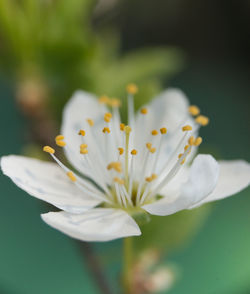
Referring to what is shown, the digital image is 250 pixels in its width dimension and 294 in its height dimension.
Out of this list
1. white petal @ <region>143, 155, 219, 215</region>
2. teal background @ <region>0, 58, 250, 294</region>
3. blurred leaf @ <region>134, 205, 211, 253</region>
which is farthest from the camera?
teal background @ <region>0, 58, 250, 294</region>

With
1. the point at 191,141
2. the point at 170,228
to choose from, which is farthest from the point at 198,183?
the point at 170,228

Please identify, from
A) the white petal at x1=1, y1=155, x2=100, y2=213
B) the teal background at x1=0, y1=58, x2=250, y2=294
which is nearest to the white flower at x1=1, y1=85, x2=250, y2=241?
the white petal at x1=1, y1=155, x2=100, y2=213

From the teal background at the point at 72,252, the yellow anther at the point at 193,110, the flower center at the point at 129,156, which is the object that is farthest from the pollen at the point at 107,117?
the teal background at the point at 72,252

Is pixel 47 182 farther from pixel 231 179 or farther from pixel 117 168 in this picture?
pixel 231 179

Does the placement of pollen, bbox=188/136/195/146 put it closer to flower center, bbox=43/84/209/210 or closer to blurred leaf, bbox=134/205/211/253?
flower center, bbox=43/84/209/210

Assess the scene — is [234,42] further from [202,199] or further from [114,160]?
[202,199]

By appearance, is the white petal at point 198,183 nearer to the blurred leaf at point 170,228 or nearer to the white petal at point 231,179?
the white petal at point 231,179
